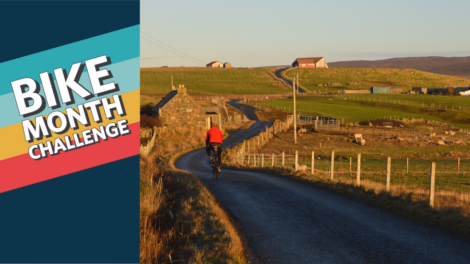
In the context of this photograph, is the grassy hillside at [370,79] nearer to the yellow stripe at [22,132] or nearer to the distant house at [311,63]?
the distant house at [311,63]

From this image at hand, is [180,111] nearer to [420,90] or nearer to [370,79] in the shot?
[420,90]

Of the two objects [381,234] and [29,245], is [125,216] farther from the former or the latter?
[381,234]

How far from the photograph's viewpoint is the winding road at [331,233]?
6.98 metres

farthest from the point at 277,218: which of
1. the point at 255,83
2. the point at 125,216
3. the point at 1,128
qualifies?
the point at 255,83

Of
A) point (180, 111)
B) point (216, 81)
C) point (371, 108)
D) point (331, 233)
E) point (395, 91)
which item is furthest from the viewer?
point (216, 81)

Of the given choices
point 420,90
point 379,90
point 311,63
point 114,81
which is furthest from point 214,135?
point 311,63

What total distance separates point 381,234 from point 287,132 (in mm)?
55946

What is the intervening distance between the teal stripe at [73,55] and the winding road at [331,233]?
13.7 ft

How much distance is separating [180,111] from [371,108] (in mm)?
55483

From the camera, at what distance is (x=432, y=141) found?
180ft

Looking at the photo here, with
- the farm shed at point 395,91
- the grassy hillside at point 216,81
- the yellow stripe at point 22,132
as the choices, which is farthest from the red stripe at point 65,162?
the farm shed at point 395,91

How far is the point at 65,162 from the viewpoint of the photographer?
4.39 metres

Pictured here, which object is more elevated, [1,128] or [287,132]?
[1,128]

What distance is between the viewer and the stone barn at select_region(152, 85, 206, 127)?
5459 cm
